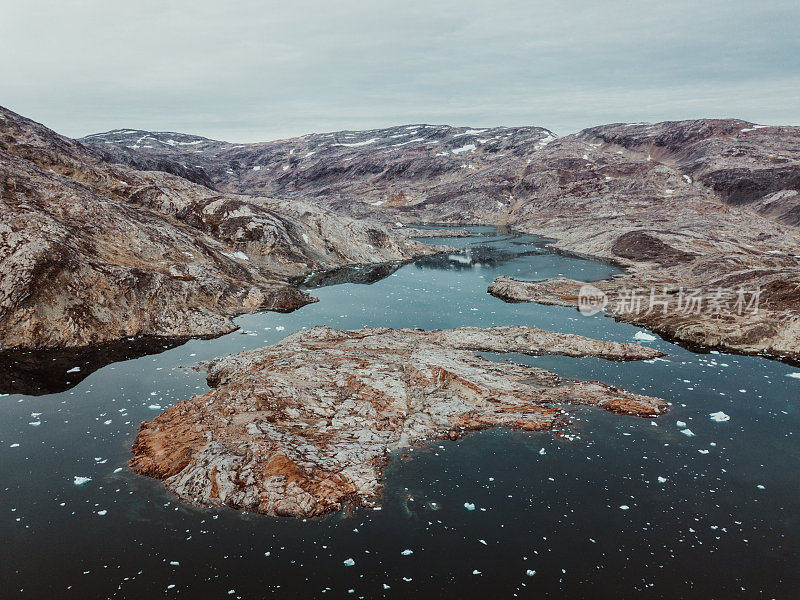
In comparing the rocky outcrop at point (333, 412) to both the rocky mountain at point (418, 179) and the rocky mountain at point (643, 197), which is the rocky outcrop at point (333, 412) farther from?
the rocky mountain at point (418, 179)

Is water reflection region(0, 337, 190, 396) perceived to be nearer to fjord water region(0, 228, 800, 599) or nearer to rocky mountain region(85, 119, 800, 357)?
fjord water region(0, 228, 800, 599)

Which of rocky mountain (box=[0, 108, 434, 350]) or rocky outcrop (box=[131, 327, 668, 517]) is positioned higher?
rocky mountain (box=[0, 108, 434, 350])

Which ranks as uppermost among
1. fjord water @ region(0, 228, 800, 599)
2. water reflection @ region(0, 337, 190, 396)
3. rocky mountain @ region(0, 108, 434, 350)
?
rocky mountain @ region(0, 108, 434, 350)

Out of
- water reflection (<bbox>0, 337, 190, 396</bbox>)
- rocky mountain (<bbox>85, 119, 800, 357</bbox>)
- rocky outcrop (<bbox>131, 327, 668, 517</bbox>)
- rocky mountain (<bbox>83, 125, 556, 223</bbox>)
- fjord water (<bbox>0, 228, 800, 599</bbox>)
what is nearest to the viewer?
fjord water (<bbox>0, 228, 800, 599</bbox>)

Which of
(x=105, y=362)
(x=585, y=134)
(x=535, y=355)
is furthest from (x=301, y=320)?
(x=585, y=134)

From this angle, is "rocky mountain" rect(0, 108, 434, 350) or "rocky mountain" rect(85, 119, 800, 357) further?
"rocky mountain" rect(85, 119, 800, 357)

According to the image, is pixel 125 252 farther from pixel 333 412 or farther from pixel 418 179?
pixel 418 179

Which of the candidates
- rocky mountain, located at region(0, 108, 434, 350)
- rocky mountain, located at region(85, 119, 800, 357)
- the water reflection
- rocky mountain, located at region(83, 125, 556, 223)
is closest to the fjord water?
the water reflection

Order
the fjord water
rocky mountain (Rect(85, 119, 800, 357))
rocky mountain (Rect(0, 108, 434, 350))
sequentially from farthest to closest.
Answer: rocky mountain (Rect(85, 119, 800, 357)) < rocky mountain (Rect(0, 108, 434, 350)) < the fjord water
